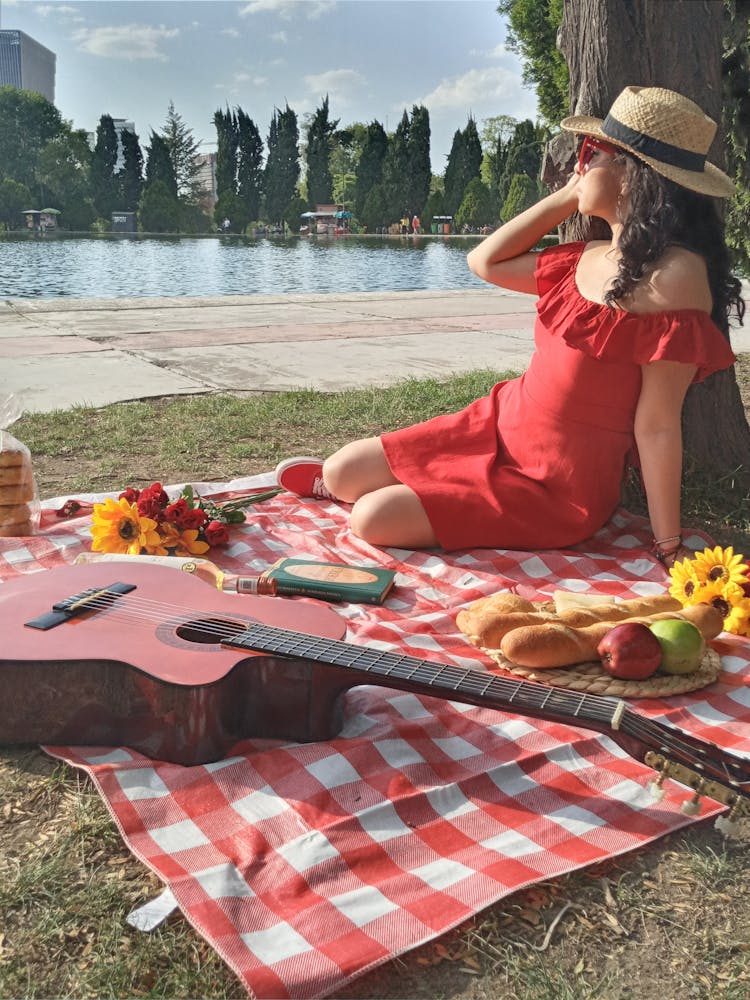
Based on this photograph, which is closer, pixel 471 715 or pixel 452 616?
pixel 471 715

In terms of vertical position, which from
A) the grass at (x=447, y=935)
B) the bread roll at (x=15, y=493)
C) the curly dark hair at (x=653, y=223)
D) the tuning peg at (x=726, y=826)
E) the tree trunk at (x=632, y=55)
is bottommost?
the grass at (x=447, y=935)

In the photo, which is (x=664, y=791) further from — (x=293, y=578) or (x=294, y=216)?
(x=294, y=216)

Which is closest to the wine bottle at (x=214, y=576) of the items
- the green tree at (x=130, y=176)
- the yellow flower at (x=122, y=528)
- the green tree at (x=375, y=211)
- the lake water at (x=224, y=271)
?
the yellow flower at (x=122, y=528)

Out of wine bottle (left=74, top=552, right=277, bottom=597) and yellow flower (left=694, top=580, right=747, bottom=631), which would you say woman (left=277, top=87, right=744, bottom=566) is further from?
wine bottle (left=74, top=552, right=277, bottom=597)

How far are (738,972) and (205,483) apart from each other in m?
3.00

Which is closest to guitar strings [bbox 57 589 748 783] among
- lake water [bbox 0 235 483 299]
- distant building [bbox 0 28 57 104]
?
lake water [bbox 0 235 483 299]

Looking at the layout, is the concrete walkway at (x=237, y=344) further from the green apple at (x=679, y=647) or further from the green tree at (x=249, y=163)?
the green tree at (x=249, y=163)

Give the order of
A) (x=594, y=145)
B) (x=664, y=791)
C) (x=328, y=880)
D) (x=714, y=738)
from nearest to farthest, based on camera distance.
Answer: (x=328, y=880), (x=664, y=791), (x=714, y=738), (x=594, y=145)

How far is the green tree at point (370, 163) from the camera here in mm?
50250

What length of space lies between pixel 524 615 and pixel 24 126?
266ft

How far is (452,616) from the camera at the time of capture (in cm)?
278

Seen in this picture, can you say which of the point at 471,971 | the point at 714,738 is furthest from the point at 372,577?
the point at 471,971

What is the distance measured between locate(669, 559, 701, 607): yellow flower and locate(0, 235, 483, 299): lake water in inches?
505

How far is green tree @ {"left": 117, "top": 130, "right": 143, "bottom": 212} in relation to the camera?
2309 inches
